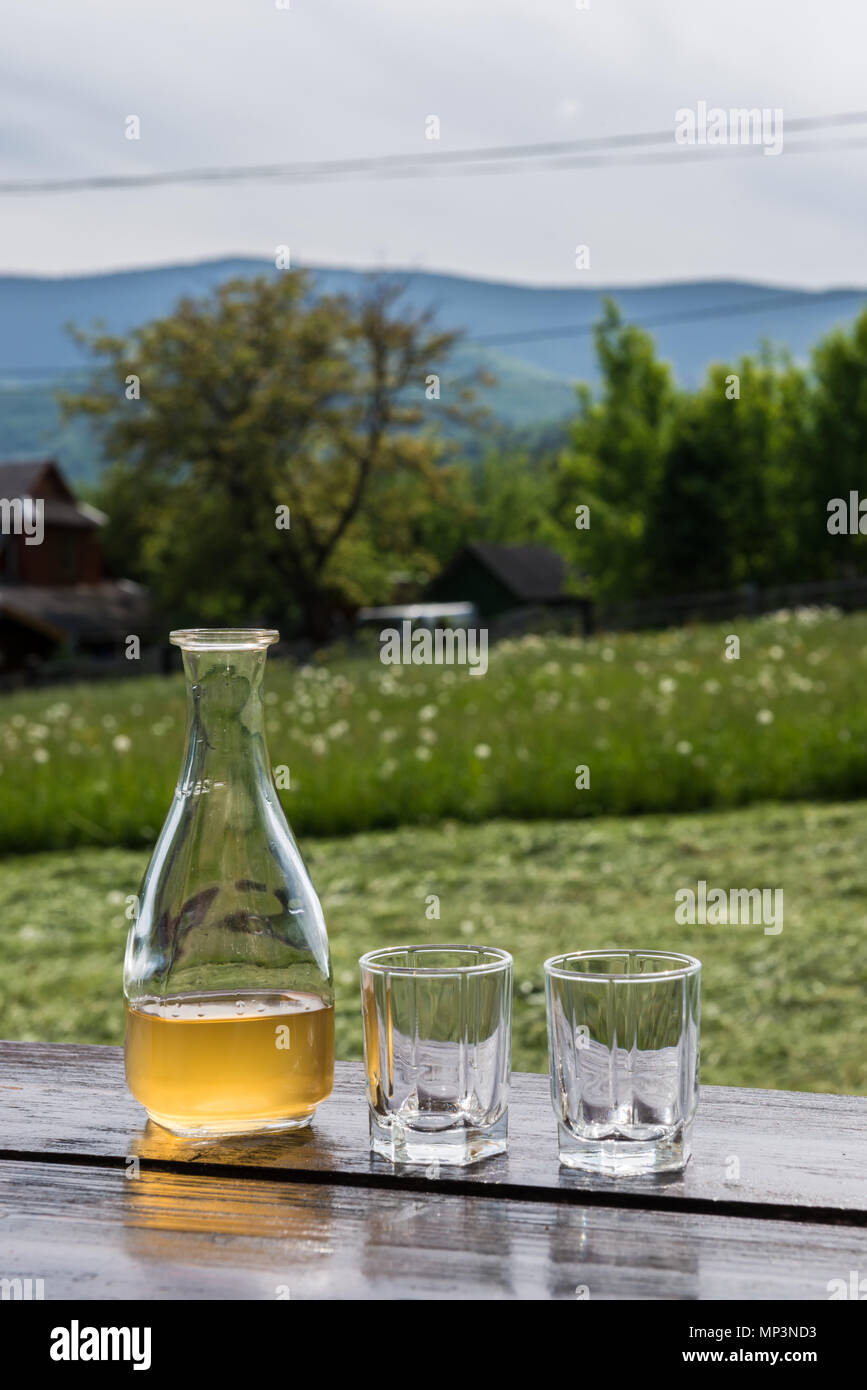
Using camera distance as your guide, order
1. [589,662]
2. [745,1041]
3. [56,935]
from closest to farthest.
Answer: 1. [745,1041]
2. [56,935]
3. [589,662]

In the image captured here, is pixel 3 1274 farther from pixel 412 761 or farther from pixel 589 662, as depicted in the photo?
pixel 589 662

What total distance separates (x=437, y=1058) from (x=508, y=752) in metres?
5.70

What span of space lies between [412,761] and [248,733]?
5674 mm

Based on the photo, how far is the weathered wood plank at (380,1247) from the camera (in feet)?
2.37

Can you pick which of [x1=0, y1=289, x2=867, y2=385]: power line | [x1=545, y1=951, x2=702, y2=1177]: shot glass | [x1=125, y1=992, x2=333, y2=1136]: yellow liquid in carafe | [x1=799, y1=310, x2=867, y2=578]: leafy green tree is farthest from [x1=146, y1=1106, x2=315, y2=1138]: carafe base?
[x1=799, y1=310, x2=867, y2=578]: leafy green tree

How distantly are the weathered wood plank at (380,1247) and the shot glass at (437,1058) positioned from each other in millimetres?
51

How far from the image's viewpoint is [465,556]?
4578 cm

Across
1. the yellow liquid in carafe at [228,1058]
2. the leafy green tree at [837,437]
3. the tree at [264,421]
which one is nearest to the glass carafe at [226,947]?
the yellow liquid in carafe at [228,1058]

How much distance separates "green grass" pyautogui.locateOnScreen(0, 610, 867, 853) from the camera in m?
6.16

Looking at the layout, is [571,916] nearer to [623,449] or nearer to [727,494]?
[727,494]

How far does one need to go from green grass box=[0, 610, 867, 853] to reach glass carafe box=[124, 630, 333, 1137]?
523 centimetres

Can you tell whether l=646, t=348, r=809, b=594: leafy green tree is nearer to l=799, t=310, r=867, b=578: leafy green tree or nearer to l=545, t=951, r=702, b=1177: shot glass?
l=799, t=310, r=867, b=578: leafy green tree

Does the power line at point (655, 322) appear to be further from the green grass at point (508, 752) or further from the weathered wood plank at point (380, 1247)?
the weathered wood plank at point (380, 1247)
